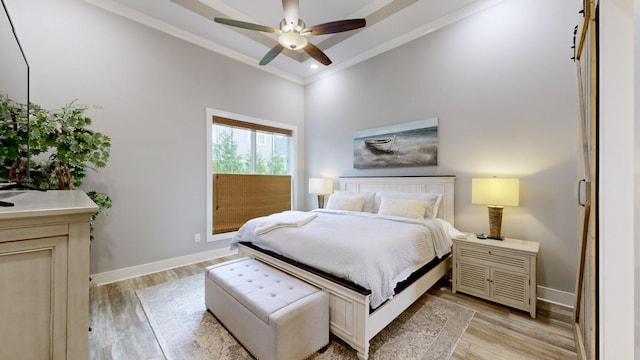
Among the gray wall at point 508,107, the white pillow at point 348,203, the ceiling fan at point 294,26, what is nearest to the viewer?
the ceiling fan at point 294,26

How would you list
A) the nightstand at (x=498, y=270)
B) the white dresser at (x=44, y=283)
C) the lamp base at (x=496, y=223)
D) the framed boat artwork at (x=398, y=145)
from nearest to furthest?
the white dresser at (x=44, y=283) → the nightstand at (x=498, y=270) → the lamp base at (x=496, y=223) → the framed boat artwork at (x=398, y=145)

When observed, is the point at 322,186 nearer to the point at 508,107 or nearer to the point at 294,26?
the point at 294,26

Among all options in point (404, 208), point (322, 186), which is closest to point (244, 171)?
point (322, 186)

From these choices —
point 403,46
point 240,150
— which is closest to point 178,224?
point 240,150

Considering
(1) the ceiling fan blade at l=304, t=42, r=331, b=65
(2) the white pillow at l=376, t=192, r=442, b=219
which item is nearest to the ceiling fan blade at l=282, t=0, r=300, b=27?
(1) the ceiling fan blade at l=304, t=42, r=331, b=65

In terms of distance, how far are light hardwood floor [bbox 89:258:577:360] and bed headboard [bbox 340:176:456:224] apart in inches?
40.8

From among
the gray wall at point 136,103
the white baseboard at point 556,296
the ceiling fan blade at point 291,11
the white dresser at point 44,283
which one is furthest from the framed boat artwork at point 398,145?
the white dresser at point 44,283

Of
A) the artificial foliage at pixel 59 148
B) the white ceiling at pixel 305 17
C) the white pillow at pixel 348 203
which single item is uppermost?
the white ceiling at pixel 305 17

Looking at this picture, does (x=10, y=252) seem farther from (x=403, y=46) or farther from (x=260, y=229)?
(x=403, y=46)

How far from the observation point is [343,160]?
4.36 meters

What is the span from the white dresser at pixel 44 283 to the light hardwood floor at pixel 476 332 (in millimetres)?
1310

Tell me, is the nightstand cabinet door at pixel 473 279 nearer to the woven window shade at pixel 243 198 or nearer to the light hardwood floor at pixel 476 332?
the light hardwood floor at pixel 476 332

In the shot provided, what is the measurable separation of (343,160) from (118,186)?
10.5 ft

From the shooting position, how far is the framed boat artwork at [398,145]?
3275mm
